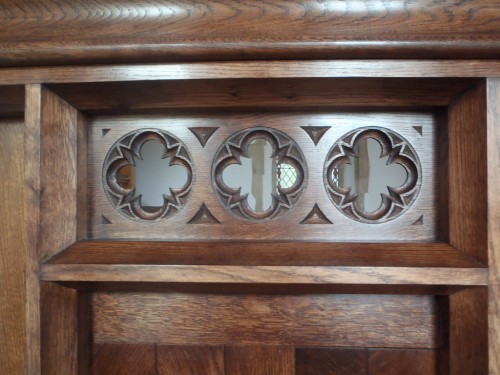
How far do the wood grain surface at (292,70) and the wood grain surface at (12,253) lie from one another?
0.86 ft

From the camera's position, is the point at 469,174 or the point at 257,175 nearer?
the point at 469,174

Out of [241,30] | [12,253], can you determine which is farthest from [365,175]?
[12,253]

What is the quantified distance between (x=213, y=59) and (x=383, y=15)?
220 millimetres

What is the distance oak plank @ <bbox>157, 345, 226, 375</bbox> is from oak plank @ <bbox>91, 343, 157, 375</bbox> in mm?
18

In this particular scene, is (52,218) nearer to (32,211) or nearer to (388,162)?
(32,211)

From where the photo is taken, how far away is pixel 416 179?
24.1 inches

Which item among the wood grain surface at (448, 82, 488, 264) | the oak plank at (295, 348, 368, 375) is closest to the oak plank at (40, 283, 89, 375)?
the oak plank at (295, 348, 368, 375)

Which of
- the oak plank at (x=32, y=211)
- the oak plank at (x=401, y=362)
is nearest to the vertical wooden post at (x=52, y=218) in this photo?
the oak plank at (x=32, y=211)

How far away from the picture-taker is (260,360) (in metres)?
0.64

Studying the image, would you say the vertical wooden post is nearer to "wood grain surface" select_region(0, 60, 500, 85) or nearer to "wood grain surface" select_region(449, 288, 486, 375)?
"wood grain surface" select_region(0, 60, 500, 85)

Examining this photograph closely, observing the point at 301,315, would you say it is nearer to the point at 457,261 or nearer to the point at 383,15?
the point at 457,261

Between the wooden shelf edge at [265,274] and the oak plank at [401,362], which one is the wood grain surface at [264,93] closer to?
the wooden shelf edge at [265,274]

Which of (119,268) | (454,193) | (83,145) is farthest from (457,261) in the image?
(83,145)

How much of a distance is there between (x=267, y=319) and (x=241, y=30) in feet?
1.42
